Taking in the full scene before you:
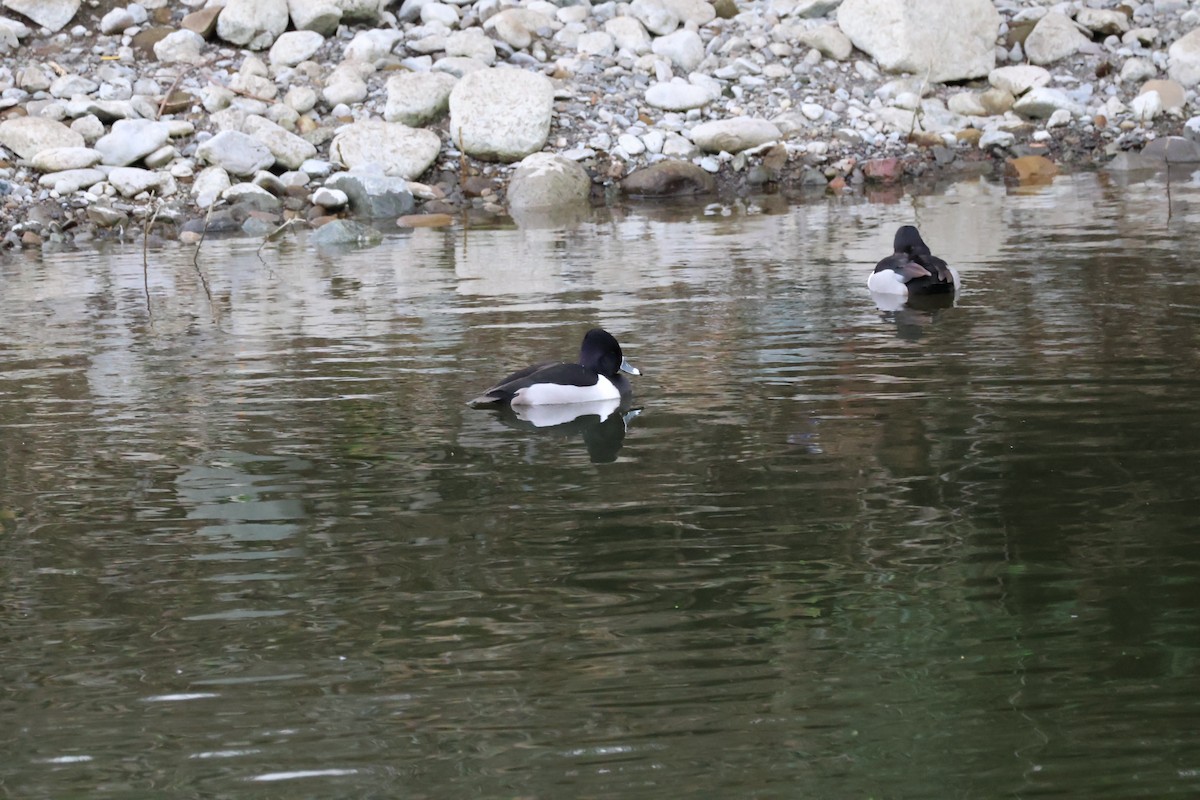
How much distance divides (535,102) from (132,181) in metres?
6.74

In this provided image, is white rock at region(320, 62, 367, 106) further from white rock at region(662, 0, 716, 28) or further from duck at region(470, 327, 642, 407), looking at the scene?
duck at region(470, 327, 642, 407)

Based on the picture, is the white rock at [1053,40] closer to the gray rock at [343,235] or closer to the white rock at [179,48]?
the gray rock at [343,235]

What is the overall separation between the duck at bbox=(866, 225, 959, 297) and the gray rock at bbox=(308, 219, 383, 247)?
9.13m

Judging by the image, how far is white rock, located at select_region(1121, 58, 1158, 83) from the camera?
2977 centimetres

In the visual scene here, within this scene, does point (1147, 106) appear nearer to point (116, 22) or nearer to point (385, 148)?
point (385, 148)

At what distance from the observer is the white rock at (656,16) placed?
31031 millimetres

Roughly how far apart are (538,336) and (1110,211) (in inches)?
403

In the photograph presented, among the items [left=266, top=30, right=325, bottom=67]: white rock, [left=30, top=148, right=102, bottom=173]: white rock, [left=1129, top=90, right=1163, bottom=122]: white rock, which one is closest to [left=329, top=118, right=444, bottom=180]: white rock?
[left=266, top=30, right=325, bottom=67]: white rock

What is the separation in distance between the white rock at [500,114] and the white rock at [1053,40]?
9779mm

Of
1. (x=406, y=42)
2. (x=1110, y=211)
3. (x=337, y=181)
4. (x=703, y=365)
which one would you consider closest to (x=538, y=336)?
(x=703, y=365)

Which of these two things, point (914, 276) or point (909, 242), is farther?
point (909, 242)

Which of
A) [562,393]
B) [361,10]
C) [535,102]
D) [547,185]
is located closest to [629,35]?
[535,102]

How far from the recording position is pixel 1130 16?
31.6 meters

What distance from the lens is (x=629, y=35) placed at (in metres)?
30.9
